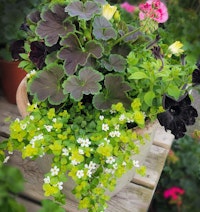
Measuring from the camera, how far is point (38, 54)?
116 cm

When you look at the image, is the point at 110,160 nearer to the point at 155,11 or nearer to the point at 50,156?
the point at 50,156

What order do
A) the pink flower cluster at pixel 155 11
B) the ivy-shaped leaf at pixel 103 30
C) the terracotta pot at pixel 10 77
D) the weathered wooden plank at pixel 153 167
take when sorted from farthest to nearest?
the terracotta pot at pixel 10 77, the weathered wooden plank at pixel 153 167, the pink flower cluster at pixel 155 11, the ivy-shaped leaf at pixel 103 30

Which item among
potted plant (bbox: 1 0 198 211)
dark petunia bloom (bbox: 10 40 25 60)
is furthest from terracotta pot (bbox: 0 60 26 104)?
potted plant (bbox: 1 0 198 211)

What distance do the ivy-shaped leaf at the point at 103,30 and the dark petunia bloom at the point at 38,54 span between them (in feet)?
0.60

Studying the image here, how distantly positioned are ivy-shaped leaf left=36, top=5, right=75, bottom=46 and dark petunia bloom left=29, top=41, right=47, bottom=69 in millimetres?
78

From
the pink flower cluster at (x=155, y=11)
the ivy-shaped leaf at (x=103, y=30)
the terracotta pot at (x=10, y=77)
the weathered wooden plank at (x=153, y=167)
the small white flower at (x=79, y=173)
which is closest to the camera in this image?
the small white flower at (x=79, y=173)

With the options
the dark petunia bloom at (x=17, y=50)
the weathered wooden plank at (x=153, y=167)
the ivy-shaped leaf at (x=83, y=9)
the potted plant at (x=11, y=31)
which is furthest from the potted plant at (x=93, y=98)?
the potted plant at (x=11, y=31)

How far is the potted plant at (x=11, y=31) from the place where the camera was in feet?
5.34

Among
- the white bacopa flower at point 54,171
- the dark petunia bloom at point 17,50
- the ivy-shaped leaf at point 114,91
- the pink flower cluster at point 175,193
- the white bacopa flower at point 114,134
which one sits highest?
the dark petunia bloom at point 17,50

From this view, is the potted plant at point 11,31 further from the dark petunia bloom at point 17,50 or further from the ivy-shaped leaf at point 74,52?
the ivy-shaped leaf at point 74,52

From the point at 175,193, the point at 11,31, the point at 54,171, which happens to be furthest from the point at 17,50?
the point at 175,193

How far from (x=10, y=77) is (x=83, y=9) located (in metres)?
0.76

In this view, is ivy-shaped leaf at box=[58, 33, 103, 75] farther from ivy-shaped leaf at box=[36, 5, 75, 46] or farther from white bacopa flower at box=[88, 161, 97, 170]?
white bacopa flower at box=[88, 161, 97, 170]

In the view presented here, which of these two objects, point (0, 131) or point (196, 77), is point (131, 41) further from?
point (0, 131)
